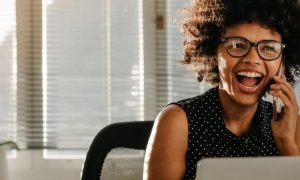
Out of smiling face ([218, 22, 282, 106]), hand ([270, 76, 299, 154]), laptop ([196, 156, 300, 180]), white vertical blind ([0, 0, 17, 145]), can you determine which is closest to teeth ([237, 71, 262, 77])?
smiling face ([218, 22, 282, 106])

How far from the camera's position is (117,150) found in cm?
152

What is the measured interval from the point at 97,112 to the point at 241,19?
1.63 meters

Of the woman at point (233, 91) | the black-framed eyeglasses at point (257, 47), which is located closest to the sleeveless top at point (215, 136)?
the woman at point (233, 91)

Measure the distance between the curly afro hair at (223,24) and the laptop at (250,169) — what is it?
2.27ft

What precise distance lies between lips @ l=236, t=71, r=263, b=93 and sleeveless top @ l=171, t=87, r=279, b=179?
18cm

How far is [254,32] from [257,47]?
54mm

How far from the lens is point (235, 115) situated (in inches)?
59.2

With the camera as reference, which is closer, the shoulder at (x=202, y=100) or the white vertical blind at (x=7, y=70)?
the shoulder at (x=202, y=100)

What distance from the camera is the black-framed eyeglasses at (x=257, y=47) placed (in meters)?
1.32

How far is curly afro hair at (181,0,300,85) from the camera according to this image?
4.57 feet

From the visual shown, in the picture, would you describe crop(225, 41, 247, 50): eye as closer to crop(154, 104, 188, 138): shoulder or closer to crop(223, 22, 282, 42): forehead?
crop(223, 22, 282, 42): forehead

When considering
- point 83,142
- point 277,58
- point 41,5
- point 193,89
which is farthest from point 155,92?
point 277,58

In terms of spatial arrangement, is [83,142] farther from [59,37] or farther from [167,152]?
[167,152]

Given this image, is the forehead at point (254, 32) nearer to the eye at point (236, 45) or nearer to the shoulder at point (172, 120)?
the eye at point (236, 45)
